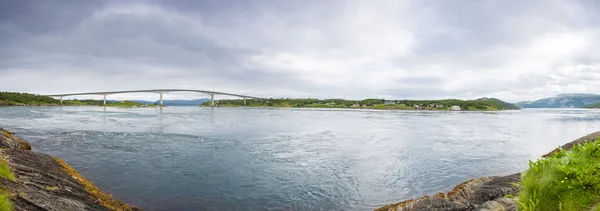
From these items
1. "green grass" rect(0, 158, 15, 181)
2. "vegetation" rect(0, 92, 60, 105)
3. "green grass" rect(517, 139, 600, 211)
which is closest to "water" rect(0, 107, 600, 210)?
"green grass" rect(0, 158, 15, 181)

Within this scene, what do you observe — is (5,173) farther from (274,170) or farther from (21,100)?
(21,100)

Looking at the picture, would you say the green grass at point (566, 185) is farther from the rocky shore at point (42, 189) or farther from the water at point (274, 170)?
the rocky shore at point (42, 189)

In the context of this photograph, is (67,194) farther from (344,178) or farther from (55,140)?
(55,140)

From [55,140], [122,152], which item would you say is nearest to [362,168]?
[122,152]

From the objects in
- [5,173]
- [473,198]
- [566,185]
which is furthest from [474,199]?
[5,173]

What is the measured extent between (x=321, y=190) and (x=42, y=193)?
33.7 feet

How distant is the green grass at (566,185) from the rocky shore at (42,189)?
9.30 metres

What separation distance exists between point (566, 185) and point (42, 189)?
1148 cm

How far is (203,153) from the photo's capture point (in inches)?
926

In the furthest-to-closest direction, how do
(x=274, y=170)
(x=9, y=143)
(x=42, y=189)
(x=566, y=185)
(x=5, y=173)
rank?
1. (x=274, y=170)
2. (x=9, y=143)
3. (x=42, y=189)
4. (x=5, y=173)
5. (x=566, y=185)

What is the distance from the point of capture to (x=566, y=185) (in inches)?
193

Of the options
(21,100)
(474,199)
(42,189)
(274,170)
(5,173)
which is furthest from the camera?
(21,100)

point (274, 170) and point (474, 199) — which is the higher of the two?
point (474, 199)

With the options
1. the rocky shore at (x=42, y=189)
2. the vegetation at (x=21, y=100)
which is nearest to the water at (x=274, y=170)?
the rocky shore at (x=42, y=189)
